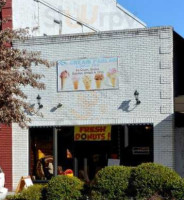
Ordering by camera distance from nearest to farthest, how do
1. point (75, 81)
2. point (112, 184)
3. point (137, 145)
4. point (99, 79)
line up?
1. point (112, 184)
2. point (137, 145)
3. point (99, 79)
4. point (75, 81)

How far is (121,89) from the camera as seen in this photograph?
18.8 metres

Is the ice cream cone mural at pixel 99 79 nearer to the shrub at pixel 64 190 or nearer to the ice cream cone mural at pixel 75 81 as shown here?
the ice cream cone mural at pixel 75 81

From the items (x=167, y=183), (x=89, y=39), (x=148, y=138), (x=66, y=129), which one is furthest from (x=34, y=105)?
A: (x=167, y=183)

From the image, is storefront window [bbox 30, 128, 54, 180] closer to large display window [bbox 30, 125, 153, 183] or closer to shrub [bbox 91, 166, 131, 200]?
large display window [bbox 30, 125, 153, 183]

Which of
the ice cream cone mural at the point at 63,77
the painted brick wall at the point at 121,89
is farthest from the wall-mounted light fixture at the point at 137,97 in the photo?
the ice cream cone mural at the point at 63,77

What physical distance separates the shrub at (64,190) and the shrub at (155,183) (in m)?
1.39

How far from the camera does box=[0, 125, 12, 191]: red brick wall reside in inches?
780

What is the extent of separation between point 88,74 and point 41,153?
10.9ft

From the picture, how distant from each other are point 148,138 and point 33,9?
811 centimetres

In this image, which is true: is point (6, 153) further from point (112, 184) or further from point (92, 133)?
point (112, 184)

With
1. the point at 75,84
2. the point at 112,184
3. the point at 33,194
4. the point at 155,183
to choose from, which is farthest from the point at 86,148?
the point at 155,183

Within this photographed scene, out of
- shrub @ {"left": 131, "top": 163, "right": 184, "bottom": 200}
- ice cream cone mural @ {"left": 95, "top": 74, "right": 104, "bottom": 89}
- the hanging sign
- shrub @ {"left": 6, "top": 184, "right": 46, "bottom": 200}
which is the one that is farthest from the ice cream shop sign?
shrub @ {"left": 131, "top": 163, "right": 184, "bottom": 200}

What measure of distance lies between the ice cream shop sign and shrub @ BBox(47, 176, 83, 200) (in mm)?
6418

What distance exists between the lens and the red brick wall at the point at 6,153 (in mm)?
19812
